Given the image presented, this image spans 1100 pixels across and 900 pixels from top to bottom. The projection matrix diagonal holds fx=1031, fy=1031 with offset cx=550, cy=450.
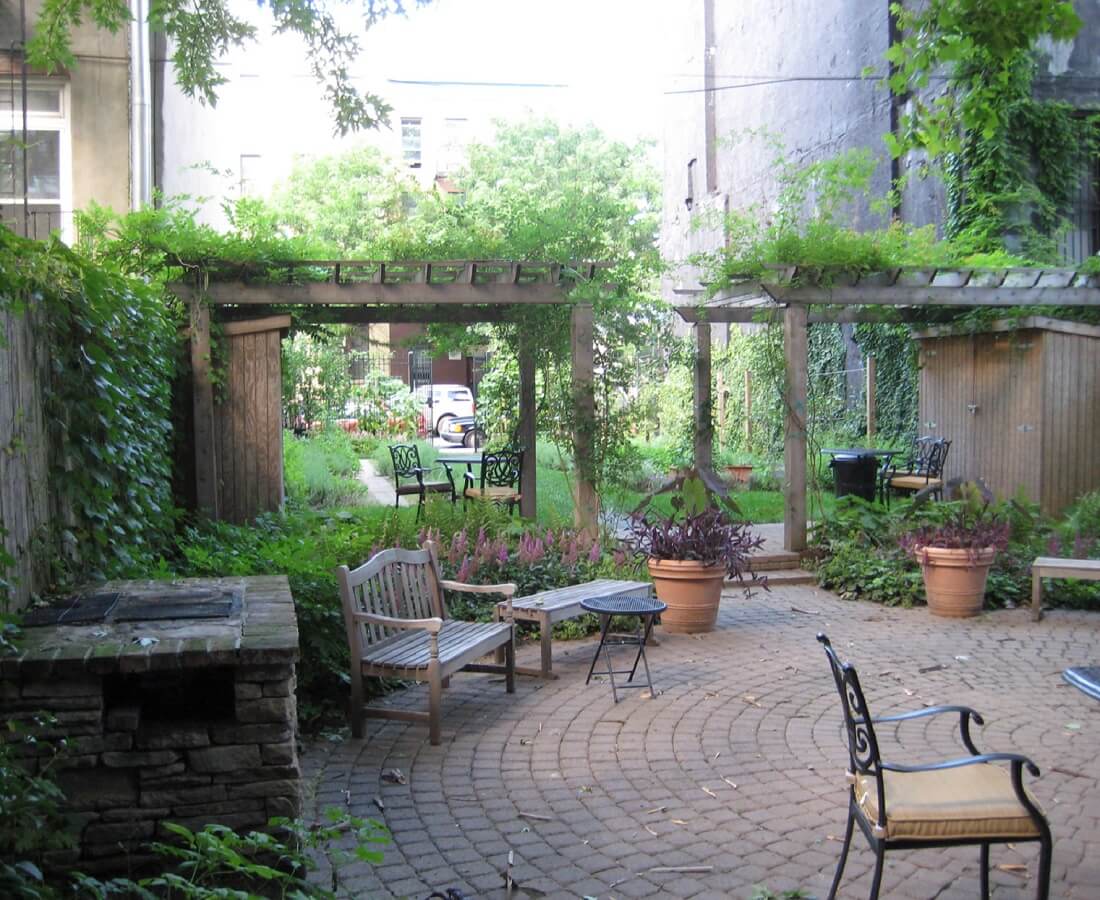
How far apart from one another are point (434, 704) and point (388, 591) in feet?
2.70

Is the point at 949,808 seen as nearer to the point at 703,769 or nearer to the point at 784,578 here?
the point at 703,769

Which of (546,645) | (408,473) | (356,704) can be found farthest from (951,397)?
(356,704)

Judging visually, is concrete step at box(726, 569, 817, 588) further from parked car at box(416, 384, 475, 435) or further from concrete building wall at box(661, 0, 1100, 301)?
parked car at box(416, 384, 475, 435)

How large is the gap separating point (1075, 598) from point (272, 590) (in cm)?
651

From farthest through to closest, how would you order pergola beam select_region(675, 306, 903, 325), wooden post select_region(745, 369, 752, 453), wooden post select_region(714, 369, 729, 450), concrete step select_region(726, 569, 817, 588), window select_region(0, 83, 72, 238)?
wooden post select_region(714, 369, 729, 450) → wooden post select_region(745, 369, 752, 453) → pergola beam select_region(675, 306, 903, 325) → window select_region(0, 83, 72, 238) → concrete step select_region(726, 569, 817, 588)

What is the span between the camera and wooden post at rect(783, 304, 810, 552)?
9.84 meters

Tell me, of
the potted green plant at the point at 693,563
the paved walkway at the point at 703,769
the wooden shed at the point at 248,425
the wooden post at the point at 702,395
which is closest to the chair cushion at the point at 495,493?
the wooden post at the point at 702,395

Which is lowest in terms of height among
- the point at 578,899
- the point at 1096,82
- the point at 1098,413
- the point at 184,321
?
the point at 578,899

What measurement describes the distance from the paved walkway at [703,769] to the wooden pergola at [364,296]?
3.59 meters

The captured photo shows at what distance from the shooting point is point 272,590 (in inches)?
181

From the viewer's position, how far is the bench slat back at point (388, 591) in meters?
5.15

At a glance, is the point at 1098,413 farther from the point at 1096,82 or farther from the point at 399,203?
the point at 399,203

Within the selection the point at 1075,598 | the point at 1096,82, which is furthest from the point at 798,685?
the point at 1096,82

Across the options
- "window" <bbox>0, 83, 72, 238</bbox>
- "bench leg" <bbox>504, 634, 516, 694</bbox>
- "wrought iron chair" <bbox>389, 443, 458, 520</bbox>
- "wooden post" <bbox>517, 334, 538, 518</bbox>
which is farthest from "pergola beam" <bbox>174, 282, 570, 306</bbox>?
"bench leg" <bbox>504, 634, 516, 694</bbox>
